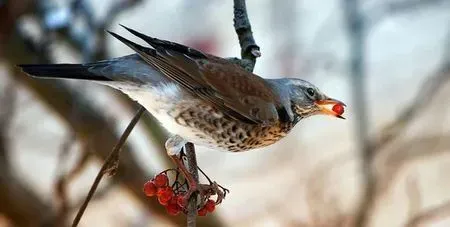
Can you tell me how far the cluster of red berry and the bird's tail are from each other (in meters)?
0.14

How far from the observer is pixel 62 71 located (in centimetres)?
68

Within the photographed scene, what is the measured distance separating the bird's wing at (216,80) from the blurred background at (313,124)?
26.6 inches

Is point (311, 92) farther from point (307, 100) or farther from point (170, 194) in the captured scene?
point (170, 194)

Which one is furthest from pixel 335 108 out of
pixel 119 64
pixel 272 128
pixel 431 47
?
pixel 431 47

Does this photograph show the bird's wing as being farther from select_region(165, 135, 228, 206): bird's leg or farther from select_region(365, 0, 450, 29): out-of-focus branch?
select_region(365, 0, 450, 29): out-of-focus branch

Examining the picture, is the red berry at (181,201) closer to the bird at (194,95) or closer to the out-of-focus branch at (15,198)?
the bird at (194,95)

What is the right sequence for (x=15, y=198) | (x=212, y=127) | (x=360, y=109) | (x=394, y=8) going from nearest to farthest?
(x=212, y=127)
(x=15, y=198)
(x=360, y=109)
(x=394, y=8)

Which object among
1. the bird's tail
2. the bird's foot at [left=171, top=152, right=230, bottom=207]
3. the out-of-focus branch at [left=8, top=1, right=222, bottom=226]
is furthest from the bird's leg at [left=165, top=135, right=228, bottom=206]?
the out-of-focus branch at [left=8, top=1, right=222, bottom=226]

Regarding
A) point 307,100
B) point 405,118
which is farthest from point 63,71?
point 405,118

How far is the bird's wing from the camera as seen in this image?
744mm

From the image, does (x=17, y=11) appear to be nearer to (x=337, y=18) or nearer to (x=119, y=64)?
(x=119, y=64)

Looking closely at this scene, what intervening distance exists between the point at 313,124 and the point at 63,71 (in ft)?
5.46

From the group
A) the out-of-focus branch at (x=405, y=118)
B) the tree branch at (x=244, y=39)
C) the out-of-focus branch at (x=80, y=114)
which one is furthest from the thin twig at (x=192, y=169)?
the out-of-focus branch at (x=405, y=118)

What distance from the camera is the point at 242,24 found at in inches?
30.3
